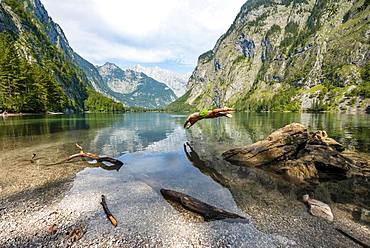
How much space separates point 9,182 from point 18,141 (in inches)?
965

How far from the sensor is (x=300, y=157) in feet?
87.6

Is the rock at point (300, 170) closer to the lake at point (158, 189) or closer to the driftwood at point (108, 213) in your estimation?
the lake at point (158, 189)

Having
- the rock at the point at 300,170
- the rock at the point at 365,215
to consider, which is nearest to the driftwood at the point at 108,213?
the rock at the point at 365,215

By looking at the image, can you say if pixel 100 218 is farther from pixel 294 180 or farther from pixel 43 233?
pixel 294 180

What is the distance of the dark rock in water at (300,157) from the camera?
24531 millimetres

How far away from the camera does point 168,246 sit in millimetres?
11391

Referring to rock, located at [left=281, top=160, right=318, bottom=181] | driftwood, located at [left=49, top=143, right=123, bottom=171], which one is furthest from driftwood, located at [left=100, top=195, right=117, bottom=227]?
rock, located at [left=281, top=160, right=318, bottom=181]

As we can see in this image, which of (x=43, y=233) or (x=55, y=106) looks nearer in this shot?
(x=43, y=233)

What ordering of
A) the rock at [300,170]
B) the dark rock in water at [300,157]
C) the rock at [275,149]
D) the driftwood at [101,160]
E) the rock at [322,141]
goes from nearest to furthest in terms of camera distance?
1. the rock at [300,170]
2. the dark rock in water at [300,157]
3. the driftwood at [101,160]
4. the rock at [275,149]
5. the rock at [322,141]

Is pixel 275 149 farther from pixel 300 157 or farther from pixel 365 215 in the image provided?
pixel 365 215

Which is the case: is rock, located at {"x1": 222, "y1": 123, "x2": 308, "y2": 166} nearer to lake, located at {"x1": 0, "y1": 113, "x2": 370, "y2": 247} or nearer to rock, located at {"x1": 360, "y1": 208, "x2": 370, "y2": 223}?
lake, located at {"x1": 0, "y1": 113, "x2": 370, "y2": 247}

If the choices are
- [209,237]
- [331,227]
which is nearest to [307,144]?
[331,227]

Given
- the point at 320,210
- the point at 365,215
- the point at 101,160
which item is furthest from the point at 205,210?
the point at 101,160

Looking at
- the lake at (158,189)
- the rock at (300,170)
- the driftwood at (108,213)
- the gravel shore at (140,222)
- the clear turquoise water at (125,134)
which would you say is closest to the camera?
the gravel shore at (140,222)
